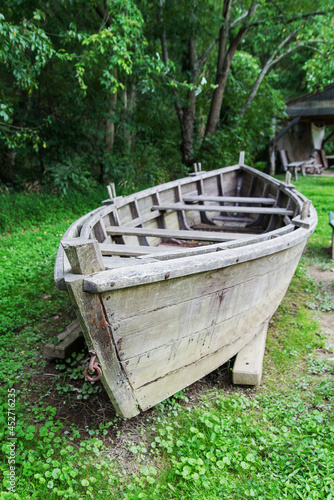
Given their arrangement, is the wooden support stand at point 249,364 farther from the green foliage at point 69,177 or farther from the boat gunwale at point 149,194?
the green foliage at point 69,177

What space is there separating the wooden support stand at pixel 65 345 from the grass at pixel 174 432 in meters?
0.09

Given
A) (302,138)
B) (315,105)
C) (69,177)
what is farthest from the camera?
(302,138)

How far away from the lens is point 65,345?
117 inches

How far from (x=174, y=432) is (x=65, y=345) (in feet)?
3.79

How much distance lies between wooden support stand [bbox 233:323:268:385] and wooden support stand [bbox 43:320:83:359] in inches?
52.3

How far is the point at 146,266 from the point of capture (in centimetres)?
200

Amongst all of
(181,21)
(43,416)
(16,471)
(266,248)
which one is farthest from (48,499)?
(181,21)

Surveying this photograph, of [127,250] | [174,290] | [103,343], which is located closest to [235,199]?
[127,250]

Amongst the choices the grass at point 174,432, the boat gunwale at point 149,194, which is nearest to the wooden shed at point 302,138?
the boat gunwale at point 149,194

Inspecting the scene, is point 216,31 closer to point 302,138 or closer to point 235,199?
point 302,138

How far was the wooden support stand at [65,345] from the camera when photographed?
2.96m

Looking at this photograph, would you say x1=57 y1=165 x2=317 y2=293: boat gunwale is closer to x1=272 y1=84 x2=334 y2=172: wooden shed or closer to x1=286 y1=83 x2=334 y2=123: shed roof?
x1=286 y1=83 x2=334 y2=123: shed roof

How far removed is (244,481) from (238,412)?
0.52m

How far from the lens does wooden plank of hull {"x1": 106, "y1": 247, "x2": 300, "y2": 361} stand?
203 cm
